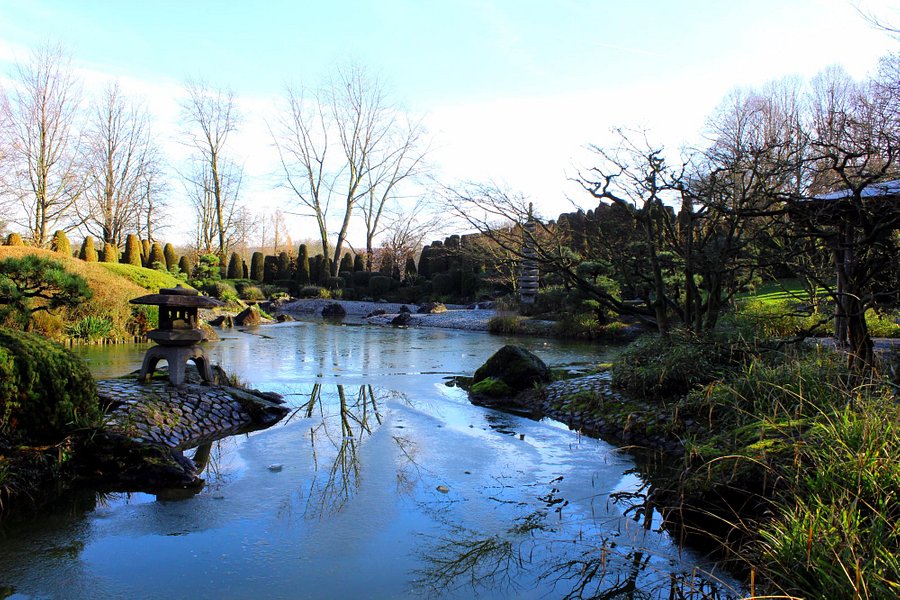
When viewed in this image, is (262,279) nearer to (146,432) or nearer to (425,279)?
(425,279)

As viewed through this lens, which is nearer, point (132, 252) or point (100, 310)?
point (100, 310)

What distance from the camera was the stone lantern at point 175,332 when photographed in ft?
22.6

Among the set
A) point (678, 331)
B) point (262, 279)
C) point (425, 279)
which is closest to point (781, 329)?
point (678, 331)

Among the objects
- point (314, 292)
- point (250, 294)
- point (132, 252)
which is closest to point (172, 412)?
point (250, 294)

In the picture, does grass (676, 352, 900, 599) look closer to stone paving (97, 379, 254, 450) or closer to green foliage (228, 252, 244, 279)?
stone paving (97, 379, 254, 450)

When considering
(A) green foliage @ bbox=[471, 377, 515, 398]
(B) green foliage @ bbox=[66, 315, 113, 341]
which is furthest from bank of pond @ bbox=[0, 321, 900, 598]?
(B) green foliage @ bbox=[66, 315, 113, 341]

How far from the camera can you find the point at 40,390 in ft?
15.9

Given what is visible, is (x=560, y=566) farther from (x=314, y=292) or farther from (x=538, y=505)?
(x=314, y=292)

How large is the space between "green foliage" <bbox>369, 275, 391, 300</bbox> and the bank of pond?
900 inches

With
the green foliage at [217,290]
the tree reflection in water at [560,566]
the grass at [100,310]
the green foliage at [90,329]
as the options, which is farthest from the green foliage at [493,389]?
the green foliage at [217,290]

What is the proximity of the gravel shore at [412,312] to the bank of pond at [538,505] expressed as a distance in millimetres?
13347

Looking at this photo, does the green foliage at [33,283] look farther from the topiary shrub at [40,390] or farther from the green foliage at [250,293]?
the green foliage at [250,293]

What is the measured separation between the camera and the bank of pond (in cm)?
324

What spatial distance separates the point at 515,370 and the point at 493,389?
52cm
